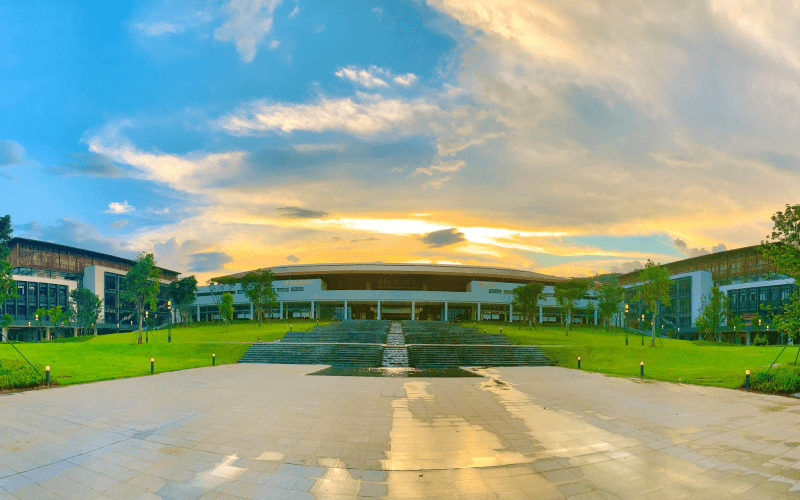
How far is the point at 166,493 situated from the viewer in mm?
7961

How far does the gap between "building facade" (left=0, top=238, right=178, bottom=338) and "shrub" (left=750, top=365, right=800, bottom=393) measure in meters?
104

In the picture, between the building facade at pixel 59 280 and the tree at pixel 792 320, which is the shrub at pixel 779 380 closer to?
the tree at pixel 792 320

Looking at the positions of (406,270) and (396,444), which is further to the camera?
(406,270)

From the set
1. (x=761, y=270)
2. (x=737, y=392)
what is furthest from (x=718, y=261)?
(x=737, y=392)

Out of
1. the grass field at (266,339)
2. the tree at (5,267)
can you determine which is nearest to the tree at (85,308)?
the grass field at (266,339)

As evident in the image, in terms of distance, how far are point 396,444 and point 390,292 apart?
246ft

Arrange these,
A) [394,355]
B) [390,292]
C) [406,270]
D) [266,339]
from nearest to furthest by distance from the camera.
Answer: [394,355] < [266,339] < [390,292] < [406,270]

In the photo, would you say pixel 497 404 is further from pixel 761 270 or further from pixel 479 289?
pixel 761 270

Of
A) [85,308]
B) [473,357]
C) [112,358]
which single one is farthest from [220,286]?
[473,357]

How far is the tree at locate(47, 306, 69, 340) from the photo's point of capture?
72769 mm

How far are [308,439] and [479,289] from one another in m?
78.9

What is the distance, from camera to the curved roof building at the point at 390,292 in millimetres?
86875

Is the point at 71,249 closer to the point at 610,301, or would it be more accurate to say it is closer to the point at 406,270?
the point at 406,270

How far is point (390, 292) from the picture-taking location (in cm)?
8581
